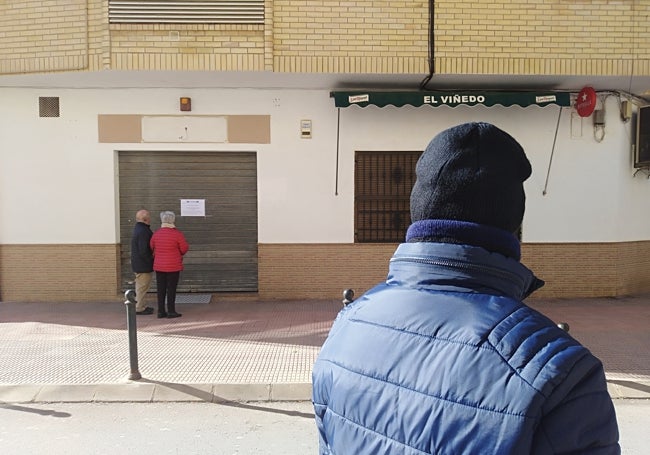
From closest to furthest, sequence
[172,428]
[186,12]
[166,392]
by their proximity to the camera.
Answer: [172,428] < [166,392] < [186,12]

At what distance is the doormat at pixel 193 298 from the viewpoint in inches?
403

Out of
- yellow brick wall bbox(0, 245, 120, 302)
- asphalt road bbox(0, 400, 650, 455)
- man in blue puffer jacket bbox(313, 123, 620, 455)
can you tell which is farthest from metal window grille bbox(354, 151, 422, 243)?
man in blue puffer jacket bbox(313, 123, 620, 455)

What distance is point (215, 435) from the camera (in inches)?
189

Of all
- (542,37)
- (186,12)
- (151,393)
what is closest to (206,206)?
(186,12)

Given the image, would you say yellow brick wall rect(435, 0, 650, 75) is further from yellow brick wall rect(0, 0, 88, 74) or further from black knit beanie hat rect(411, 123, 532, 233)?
black knit beanie hat rect(411, 123, 532, 233)

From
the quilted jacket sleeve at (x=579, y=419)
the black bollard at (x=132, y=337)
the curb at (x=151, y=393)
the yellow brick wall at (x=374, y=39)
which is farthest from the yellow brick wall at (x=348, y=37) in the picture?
the quilted jacket sleeve at (x=579, y=419)

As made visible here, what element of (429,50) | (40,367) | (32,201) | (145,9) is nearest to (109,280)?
(32,201)

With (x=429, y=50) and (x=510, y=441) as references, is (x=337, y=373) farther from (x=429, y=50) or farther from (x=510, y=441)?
(x=429, y=50)

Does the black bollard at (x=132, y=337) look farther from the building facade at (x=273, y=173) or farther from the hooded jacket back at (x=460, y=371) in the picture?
the hooded jacket back at (x=460, y=371)

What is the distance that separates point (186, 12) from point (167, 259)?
4.04 meters

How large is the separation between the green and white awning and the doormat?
14.1ft

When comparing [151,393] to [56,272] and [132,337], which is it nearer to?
[132,337]

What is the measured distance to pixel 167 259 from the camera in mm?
8922

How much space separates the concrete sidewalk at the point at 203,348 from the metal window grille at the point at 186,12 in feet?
16.0
